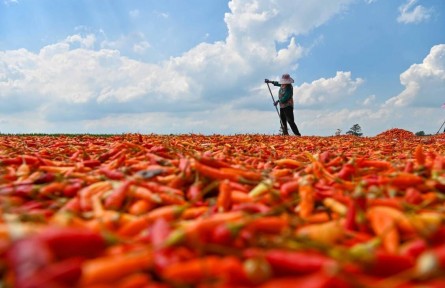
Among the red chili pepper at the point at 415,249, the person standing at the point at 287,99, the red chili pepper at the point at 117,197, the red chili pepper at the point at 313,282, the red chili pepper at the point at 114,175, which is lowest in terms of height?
the red chili pepper at the point at 313,282

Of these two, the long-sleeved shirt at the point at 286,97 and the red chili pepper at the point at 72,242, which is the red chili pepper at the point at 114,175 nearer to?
the red chili pepper at the point at 72,242

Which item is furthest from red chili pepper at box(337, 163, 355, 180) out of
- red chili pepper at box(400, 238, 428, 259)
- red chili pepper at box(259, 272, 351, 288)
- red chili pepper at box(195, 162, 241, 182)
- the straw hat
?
the straw hat

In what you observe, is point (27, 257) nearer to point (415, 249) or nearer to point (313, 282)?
point (313, 282)

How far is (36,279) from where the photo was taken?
160 cm

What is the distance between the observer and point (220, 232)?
2.11 meters

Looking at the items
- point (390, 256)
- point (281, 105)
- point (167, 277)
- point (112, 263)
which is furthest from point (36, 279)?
point (281, 105)

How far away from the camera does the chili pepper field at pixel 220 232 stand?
5.75ft

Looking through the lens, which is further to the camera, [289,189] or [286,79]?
[286,79]

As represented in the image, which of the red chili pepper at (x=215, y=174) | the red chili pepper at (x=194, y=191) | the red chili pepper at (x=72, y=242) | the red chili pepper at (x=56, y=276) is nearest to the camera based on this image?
the red chili pepper at (x=56, y=276)

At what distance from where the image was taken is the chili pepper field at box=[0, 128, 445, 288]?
175 centimetres

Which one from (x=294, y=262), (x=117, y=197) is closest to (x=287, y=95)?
(x=117, y=197)

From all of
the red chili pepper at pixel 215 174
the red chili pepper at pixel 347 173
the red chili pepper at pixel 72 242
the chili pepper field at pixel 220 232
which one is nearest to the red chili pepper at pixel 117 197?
the chili pepper field at pixel 220 232

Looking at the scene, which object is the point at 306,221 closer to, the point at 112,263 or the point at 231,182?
the point at 231,182

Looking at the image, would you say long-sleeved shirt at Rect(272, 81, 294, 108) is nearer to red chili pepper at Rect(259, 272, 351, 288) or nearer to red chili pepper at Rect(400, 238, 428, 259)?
red chili pepper at Rect(400, 238, 428, 259)
